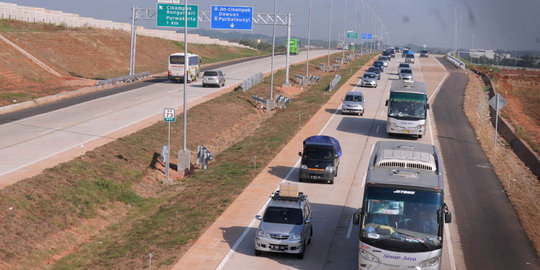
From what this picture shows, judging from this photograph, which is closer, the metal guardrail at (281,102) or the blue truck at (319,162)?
the blue truck at (319,162)

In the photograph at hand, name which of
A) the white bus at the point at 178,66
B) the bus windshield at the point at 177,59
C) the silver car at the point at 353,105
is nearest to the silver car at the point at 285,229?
the silver car at the point at 353,105

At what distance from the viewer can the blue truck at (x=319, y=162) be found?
3020 cm

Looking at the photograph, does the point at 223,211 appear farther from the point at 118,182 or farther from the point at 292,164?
the point at 292,164

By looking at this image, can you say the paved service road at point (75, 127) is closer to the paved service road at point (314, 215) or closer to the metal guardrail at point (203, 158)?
the metal guardrail at point (203, 158)

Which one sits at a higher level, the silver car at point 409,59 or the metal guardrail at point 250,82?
the silver car at point 409,59

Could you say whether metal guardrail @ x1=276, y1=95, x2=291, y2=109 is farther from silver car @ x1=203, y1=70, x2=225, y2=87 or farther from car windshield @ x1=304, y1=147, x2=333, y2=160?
car windshield @ x1=304, y1=147, x2=333, y2=160

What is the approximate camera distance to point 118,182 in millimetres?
30703

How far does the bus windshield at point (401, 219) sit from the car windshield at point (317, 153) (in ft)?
44.6

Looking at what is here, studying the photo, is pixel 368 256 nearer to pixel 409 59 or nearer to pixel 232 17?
pixel 232 17

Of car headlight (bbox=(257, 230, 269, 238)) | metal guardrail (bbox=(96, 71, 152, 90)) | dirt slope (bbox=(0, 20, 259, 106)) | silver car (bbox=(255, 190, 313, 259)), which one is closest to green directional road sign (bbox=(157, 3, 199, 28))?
metal guardrail (bbox=(96, 71, 152, 90))

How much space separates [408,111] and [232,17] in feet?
94.4

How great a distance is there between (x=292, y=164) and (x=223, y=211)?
9909mm

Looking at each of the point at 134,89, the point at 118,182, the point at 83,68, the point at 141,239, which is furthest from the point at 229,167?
the point at 83,68

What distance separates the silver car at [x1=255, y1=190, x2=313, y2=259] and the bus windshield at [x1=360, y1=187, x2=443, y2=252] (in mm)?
3522
